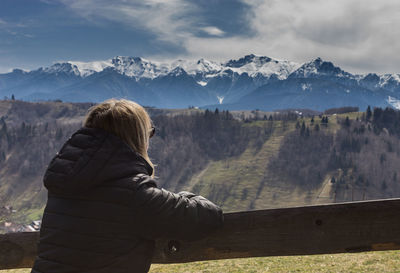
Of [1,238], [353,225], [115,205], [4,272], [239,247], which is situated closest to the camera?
[115,205]

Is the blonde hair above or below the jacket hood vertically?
above

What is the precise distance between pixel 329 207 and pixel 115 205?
5.88 ft

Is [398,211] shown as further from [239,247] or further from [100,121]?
[100,121]

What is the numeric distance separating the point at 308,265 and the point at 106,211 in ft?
26.0

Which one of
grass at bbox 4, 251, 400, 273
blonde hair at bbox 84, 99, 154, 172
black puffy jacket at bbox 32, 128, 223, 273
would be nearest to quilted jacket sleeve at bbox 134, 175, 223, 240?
black puffy jacket at bbox 32, 128, 223, 273

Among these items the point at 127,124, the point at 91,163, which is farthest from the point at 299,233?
the point at 91,163

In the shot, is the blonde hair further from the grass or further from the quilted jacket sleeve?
the grass

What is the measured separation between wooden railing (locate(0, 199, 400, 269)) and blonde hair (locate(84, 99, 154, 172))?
922 mm

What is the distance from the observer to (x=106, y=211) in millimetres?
3352

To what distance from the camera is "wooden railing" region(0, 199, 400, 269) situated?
3559 millimetres

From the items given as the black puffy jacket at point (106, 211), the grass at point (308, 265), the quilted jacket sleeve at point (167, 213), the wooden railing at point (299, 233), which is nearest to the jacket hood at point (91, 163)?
the black puffy jacket at point (106, 211)

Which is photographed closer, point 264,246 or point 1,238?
point 264,246

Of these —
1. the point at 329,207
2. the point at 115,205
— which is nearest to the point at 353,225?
the point at 329,207

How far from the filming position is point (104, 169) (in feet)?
11.0
